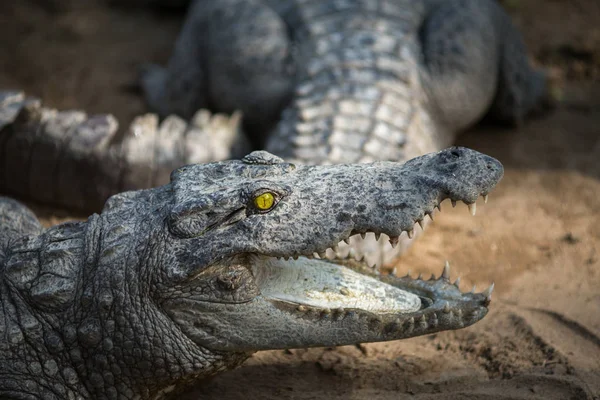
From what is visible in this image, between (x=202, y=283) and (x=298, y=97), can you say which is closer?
(x=202, y=283)

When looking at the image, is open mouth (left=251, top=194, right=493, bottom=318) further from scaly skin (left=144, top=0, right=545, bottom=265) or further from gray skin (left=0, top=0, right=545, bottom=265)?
scaly skin (left=144, top=0, right=545, bottom=265)

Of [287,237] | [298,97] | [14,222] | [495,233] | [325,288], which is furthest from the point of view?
[298,97]

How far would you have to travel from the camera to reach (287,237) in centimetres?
260

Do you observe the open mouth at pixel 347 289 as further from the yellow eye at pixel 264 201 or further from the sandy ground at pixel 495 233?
the sandy ground at pixel 495 233

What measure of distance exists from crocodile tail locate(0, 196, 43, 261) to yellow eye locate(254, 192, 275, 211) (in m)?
1.18

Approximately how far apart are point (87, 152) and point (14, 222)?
1.16m

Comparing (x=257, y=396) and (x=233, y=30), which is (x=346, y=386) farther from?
(x=233, y=30)

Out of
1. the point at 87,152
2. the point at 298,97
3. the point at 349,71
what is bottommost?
the point at 87,152

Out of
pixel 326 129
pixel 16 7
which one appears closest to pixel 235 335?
pixel 326 129

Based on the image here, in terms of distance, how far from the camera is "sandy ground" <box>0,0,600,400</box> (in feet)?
10.2

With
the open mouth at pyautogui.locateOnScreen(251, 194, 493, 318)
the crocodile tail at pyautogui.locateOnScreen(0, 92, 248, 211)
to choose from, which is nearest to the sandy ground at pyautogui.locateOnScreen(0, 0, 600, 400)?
the crocodile tail at pyautogui.locateOnScreen(0, 92, 248, 211)

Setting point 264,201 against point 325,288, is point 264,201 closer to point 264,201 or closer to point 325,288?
point 264,201

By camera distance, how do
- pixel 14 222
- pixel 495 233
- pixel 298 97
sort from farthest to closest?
pixel 298 97 → pixel 495 233 → pixel 14 222

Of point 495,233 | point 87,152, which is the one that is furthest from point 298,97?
point 495,233
